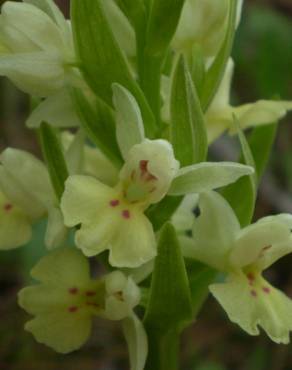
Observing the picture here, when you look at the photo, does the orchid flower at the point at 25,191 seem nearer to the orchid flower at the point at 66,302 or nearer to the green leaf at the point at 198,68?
the orchid flower at the point at 66,302

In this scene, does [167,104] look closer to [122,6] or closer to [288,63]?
[122,6]

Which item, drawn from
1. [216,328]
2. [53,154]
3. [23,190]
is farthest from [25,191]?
[216,328]

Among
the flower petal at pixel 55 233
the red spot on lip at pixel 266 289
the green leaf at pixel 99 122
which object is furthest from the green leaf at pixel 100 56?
the red spot on lip at pixel 266 289

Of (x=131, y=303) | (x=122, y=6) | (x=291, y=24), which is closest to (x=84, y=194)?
(x=131, y=303)

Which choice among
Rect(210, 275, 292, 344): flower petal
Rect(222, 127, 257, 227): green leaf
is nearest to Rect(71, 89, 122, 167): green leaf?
Rect(222, 127, 257, 227): green leaf

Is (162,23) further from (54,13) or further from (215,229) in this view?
(215,229)

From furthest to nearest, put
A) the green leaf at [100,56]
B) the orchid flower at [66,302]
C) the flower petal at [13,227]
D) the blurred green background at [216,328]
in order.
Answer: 1. the blurred green background at [216,328]
2. the flower petal at [13,227]
3. the orchid flower at [66,302]
4. the green leaf at [100,56]
